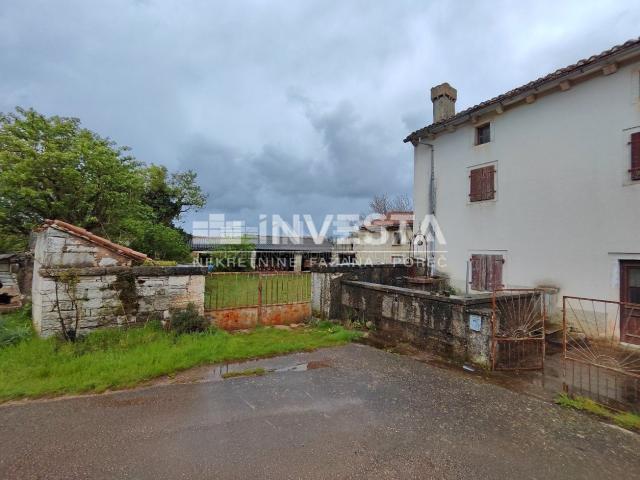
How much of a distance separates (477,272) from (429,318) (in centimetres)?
443

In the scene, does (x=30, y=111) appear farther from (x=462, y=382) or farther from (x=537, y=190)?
(x=537, y=190)

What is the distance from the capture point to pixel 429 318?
19.3ft

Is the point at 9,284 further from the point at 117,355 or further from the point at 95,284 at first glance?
the point at 117,355

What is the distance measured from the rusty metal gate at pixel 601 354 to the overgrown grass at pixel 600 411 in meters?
0.22

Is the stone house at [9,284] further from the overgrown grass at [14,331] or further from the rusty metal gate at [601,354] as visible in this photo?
the rusty metal gate at [601,354]

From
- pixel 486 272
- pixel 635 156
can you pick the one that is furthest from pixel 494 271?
pixel 635 156

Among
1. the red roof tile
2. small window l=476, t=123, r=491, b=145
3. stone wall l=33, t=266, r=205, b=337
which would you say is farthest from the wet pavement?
small window l=476, t=123, r=491, b=145

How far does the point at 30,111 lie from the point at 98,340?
1108 centimetres

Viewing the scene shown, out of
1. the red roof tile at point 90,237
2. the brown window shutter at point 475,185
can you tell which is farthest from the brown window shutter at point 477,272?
the red roof tile at point 90,237

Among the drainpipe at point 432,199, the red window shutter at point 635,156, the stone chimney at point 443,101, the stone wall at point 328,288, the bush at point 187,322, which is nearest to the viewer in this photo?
the bush at point 187,322

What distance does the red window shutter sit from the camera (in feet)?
20.4

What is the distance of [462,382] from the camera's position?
14.5 feet

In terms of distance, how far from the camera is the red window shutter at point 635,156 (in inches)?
245

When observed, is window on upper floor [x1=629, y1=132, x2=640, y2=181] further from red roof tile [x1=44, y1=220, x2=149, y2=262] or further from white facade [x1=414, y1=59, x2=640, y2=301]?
red roof tile [x1=44, y1=220, x2=149, y2=262]
